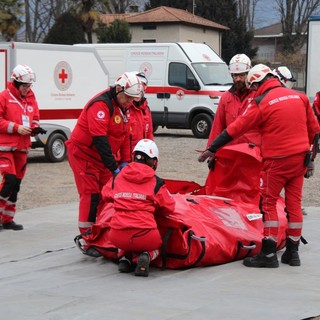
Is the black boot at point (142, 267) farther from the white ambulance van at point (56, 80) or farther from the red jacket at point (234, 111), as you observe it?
the white ambulance van at point (56, 80)

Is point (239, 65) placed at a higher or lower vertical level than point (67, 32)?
lower

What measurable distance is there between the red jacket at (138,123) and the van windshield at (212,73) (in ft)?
46.9

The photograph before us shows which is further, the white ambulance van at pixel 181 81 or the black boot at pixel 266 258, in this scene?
the white ambulance van at pixel 181 81

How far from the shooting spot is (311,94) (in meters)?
21.8

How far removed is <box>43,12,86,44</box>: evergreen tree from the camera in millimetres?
45812

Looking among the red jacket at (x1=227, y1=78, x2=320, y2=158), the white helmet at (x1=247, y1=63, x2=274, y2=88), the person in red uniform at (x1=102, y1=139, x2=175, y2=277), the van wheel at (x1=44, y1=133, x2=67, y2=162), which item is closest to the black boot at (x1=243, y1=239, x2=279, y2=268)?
the red jacket at (x1=227, y1=78, x2=320, y2=158)

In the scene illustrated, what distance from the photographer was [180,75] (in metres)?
23.7

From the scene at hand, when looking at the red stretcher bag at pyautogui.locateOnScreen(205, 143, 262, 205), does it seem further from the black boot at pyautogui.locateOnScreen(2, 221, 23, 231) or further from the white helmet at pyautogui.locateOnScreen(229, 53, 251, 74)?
the black boot at pyautogui.locateOnScreen(2, 221, 23, 231)

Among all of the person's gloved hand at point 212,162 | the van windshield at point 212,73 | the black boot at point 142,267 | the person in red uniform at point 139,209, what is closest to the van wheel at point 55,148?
the van windshield at point 212,73

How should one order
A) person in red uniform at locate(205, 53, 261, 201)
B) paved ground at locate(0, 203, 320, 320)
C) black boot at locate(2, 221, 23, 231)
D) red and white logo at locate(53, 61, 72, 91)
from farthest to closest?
red and white logo at locate(53, 61, 72, 91)
black boot at locate(2, 221, 23, 231)
person in red uniform at locate(205, 53, 261, 201)
paved ground at locate(0, 203, 320, 320)

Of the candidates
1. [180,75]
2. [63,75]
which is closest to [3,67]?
[63,75]

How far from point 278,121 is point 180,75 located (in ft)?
53.0

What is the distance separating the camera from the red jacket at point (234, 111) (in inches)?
360

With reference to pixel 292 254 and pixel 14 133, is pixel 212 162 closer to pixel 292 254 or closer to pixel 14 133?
pixel 292 254
